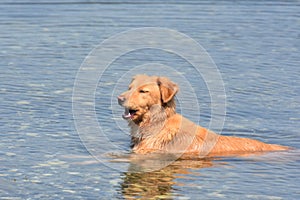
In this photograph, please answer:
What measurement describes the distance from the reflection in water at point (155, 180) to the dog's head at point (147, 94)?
2.63ft

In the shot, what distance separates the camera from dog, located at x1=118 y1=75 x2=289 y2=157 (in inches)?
481

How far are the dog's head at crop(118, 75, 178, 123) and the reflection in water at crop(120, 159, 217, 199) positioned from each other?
803 mm

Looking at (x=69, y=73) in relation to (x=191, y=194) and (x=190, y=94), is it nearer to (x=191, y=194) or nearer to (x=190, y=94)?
(x=190, y=94)

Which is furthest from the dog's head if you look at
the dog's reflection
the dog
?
the dog's reflection

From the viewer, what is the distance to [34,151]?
12.4 meters

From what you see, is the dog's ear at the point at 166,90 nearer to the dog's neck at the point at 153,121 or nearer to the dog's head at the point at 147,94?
the dog's head at the point at 147,94

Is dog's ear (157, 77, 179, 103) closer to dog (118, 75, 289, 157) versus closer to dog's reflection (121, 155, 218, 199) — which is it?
dog (118, 75, 289, 157)

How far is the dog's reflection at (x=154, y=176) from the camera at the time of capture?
1070 cm

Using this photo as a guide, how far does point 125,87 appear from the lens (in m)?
16.7

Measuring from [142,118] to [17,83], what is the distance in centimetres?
485

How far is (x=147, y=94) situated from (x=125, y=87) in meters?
4.57

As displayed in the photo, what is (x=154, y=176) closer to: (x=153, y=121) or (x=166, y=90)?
Result: (x=153, y=121)

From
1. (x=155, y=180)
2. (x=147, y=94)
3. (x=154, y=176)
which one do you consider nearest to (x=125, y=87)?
(x=147, y=94)

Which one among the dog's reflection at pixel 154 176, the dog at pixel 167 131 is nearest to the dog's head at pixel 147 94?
the dog at pixel 167 131
